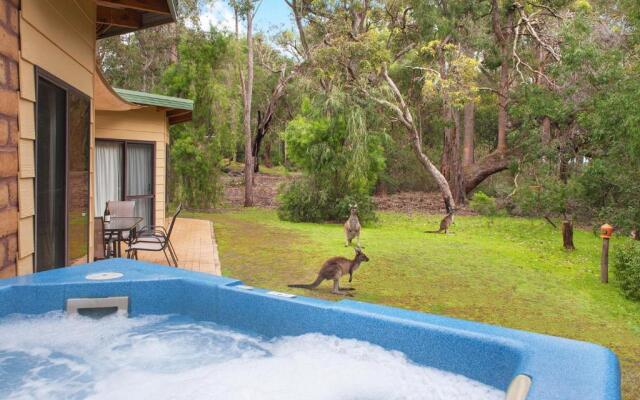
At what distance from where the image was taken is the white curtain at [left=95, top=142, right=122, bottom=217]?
8.32 meters

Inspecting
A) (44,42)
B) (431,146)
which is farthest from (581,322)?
(431,146)

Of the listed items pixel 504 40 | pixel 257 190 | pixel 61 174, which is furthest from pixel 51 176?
pixel 257 190

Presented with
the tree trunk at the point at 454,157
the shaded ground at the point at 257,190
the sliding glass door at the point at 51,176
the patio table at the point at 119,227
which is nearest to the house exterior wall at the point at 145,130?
the patio table at the point at 119,227

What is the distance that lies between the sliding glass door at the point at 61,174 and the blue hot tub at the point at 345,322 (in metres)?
0.67

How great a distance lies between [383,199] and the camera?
2019 centimetres

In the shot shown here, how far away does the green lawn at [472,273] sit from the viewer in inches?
205

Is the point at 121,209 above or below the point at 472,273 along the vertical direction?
above

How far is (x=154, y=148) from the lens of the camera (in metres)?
9.61

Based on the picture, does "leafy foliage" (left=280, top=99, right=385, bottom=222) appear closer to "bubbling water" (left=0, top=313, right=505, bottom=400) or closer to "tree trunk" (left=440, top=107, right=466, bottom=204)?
"tree trunk" (left=440, top=107, right=466, bottom=204)

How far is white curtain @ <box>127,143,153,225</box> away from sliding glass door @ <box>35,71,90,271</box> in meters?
3.51

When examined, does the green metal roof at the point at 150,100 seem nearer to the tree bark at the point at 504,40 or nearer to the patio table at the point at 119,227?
the patio table at the point at 119,227

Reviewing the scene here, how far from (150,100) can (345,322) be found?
6.74 metres

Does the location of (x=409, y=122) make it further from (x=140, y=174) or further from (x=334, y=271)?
(x=334, y=271)

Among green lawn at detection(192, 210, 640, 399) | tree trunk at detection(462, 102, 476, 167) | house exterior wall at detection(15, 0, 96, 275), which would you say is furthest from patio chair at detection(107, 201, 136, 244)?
tree trunk at detection(462, 102, 476, 167)
